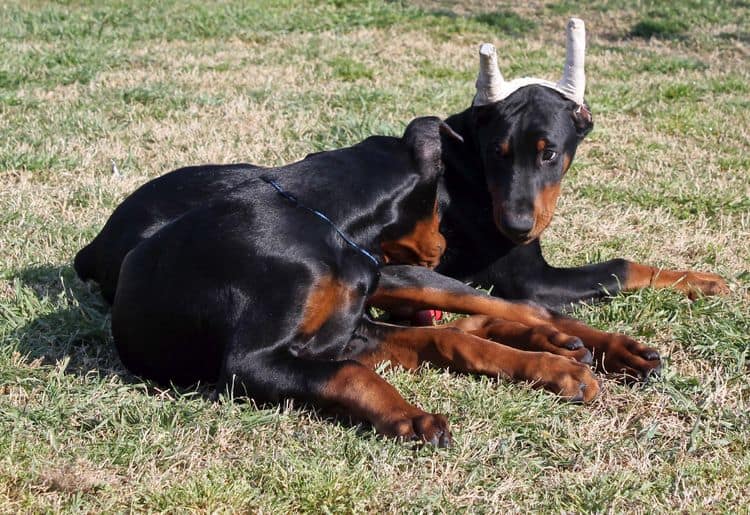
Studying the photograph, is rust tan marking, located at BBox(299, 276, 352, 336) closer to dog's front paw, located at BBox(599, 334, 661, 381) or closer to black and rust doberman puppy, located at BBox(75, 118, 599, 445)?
black and rust doberman puppy, located at BBox(75, 118, 599, 445)

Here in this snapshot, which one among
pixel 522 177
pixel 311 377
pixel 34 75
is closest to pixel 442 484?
pixel 311 377

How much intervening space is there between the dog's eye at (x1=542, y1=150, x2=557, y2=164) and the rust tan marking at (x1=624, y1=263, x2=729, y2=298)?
702 millimetres

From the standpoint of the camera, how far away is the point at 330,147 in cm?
667

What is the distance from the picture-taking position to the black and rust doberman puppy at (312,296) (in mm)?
3203

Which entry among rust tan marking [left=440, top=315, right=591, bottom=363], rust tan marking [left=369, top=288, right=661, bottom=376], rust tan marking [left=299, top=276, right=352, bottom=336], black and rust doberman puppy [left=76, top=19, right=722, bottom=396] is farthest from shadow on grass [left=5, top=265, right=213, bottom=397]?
rust tan marking [left=440, top=315, right=591, bottom=363]

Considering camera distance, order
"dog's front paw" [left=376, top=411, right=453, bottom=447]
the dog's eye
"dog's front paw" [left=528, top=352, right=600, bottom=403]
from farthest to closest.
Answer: the dog's eye, "dog's front paw" [left=528, top=352, right=600, bottom=403], "dog's front paw" [left=376, top=411, right=453, bottom=447]

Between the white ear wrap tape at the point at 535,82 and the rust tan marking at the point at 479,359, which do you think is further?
the white ear wrap tape at the point at 535,82

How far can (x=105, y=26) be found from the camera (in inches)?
439

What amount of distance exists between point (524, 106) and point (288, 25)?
24.9 feet

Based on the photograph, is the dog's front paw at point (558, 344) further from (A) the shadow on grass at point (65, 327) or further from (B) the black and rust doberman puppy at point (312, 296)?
(A) the shadow on grass at point (65, 327)

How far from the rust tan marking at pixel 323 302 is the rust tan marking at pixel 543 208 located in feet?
3.15

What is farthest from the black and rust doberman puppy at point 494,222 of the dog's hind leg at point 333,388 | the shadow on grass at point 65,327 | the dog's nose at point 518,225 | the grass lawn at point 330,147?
the dog's hind leg at point 333,388

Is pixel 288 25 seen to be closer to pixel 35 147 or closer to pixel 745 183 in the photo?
pixel 35 147

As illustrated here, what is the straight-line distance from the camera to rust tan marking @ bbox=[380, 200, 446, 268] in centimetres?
385
